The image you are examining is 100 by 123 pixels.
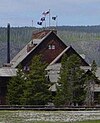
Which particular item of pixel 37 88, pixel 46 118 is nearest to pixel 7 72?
pixel 37 88

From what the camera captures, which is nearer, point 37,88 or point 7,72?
point 37,88

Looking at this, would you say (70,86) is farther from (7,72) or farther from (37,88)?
(7,72)

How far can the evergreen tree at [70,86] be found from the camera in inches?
2314

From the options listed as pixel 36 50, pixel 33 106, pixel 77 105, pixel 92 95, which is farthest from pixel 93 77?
pixel 36 50

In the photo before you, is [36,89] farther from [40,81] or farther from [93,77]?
[93,77]

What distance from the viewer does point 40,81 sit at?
5912cm

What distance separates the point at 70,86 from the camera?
194 ft

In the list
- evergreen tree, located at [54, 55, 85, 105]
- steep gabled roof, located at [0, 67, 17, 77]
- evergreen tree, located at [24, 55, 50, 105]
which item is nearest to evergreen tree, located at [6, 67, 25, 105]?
evergreen tree, located at [24, 55, 50, 105]

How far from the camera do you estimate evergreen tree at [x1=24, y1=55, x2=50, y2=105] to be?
5806 centimetres

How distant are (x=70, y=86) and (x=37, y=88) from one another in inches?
151

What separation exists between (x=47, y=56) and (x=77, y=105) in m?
28.7

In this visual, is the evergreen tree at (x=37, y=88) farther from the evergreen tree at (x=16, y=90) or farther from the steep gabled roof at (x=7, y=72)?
the steep gabled roof at (x=7, y=72)

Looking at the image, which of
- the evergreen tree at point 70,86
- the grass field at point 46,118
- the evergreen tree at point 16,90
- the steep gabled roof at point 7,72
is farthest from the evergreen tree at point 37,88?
the grass field at point 46,118

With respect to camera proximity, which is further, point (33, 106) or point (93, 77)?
point (93, 77)
